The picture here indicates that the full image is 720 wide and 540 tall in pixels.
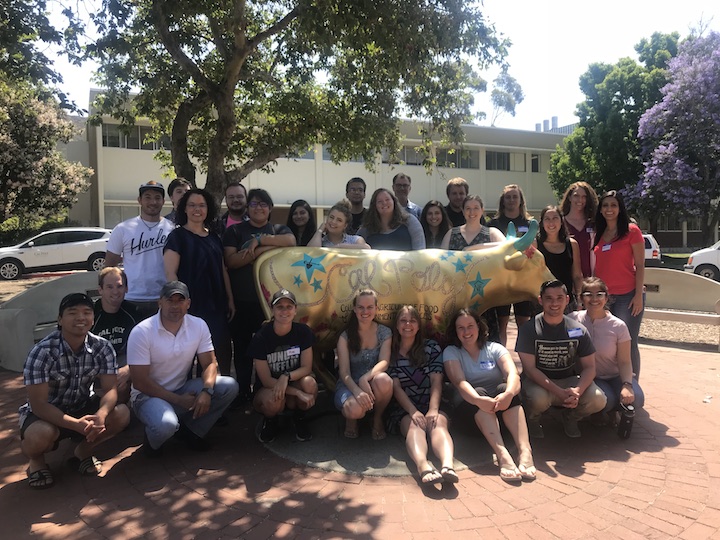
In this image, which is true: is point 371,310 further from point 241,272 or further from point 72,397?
point 72,397

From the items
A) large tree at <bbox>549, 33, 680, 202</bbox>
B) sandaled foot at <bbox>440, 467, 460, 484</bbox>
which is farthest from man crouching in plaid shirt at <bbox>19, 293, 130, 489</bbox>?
large tree at <bbox>549, 33, 680, 202</bbox>

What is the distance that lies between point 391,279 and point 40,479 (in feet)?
9.20

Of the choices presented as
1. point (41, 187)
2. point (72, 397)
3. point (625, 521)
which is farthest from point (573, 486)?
point (41, 187)

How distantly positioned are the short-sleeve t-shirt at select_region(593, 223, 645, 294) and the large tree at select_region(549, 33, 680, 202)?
2035 centimetres

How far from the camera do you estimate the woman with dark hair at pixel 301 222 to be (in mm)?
5090

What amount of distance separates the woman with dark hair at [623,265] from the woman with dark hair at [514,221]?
72 cm

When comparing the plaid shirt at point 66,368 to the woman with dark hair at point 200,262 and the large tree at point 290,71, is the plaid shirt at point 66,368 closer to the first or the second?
the woman with dark hair at point 200,262

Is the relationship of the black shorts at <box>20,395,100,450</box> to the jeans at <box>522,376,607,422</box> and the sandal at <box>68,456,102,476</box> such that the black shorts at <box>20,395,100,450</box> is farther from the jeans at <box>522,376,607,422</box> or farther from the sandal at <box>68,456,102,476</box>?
the jeans at <box>522,376,607,422</box>

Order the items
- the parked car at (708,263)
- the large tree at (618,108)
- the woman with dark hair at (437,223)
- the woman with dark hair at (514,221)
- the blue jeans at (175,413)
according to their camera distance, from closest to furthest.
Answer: the blue jeans at (175,413)
the woman with dark hair at (514,221)
the woman with dark hair at (437,223)
the parked car at (708,263)
the large tree at (618,108)

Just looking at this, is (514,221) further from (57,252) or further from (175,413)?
(57,252)

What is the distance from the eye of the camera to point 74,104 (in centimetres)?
794

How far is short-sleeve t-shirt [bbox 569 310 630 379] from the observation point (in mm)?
4254

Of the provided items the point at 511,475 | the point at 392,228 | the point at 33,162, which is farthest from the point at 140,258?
the point at 33,162

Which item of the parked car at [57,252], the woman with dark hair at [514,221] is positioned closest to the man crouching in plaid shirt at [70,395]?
the woman with dark hair at [514,221]
